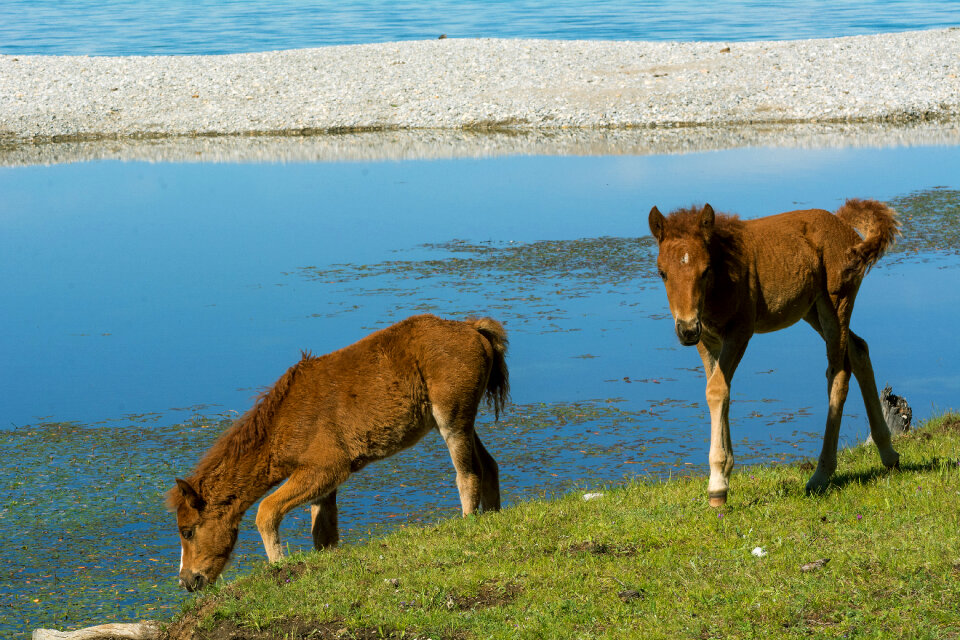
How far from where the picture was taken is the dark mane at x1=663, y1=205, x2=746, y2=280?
22.0ft

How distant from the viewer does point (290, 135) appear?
34188 mm

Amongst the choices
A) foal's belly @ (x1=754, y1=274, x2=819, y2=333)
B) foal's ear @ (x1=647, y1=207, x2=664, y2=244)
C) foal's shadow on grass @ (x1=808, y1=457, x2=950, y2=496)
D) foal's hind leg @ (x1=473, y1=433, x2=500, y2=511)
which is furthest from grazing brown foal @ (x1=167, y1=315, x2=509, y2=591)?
foal's shadow on grass @ (x1=808, y1=457, x2=950, y2=496)

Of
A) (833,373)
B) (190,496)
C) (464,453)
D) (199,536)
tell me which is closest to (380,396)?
(464,453)

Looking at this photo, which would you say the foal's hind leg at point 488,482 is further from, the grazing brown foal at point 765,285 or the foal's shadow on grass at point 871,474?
the foal's shadow on grass at point 871,474

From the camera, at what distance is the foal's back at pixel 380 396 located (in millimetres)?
7602

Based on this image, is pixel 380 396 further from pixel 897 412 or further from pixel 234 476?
pixel 897 412

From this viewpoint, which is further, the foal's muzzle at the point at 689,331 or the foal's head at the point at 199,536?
the foal's head at the point at 199,536

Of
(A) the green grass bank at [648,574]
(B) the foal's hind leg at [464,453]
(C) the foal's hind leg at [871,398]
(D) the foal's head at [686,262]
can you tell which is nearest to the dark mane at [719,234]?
(D) the foal's head at [686,262]

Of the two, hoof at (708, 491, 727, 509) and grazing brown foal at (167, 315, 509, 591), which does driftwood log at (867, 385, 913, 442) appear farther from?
grazing brown foal at (167, 315, 509, 591)

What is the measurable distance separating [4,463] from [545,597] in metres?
6.53

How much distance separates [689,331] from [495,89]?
3108 cm

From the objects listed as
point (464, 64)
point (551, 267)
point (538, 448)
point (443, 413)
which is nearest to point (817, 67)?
point (464, 64)

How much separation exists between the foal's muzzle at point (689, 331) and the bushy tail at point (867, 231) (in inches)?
66.9

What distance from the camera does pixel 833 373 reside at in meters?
7.62
